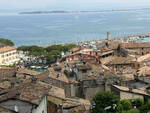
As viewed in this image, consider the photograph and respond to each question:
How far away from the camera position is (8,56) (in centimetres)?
4019

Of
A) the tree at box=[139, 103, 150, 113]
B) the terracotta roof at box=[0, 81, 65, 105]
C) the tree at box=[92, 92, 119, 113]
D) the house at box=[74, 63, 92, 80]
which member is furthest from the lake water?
the terracotta roof at box=[0, 81, 65, 105]

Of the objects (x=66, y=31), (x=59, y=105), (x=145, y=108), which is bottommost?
(x=145, y=108)

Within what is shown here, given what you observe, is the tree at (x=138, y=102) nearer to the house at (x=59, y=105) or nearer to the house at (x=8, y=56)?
the house at (x=59, y=105)

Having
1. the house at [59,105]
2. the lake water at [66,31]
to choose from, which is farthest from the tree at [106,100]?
the lake water at [66,31]

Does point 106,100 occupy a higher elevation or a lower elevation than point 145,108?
higher

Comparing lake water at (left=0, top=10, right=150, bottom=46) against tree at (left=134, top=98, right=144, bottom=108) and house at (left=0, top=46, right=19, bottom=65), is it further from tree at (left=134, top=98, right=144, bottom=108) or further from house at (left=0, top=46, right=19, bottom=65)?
tree at (left=134, top=98, right=144, bottom=108)

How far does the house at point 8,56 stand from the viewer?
38.8 meters

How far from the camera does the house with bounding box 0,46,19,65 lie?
3881cm

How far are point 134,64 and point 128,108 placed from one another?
11859 mm

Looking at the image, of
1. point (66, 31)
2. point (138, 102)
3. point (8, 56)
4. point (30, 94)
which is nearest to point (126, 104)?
point (138, 102)

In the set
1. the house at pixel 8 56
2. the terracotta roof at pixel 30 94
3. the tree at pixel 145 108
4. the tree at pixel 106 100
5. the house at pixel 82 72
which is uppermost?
the terracotta roof at pixel 30 94

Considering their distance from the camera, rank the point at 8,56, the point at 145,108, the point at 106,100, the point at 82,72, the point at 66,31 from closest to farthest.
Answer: the point at 145,108 → the point at 106,100 → the point at 82,72 → the point at 8,56 → the point at 66,31

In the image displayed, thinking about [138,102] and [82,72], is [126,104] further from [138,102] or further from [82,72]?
[82,72]

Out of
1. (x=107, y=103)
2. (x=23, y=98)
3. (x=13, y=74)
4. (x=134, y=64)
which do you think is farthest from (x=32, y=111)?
(x=134, y=64)
